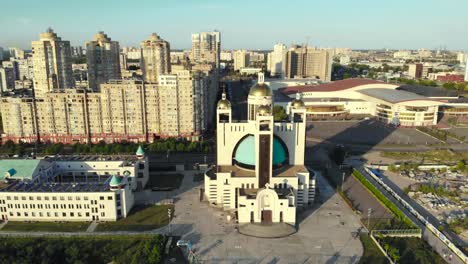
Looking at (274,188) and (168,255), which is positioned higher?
(274,188)

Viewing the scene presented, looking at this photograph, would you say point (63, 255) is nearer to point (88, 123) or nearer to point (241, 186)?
point (241, 186)

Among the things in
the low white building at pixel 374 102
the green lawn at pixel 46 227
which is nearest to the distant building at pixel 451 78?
the low white building at pixel 374 102

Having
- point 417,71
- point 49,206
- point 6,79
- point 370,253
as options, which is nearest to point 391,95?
point 370,253

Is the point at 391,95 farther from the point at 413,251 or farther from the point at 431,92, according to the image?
the point at 413,251

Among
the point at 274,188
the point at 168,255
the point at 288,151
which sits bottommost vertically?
the point at 168,255

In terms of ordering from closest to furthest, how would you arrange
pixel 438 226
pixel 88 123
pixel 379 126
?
pixel 438 226 → pixel 88 123 → pixel 379 126

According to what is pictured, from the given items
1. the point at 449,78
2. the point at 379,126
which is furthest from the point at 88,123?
the point at 449,78
